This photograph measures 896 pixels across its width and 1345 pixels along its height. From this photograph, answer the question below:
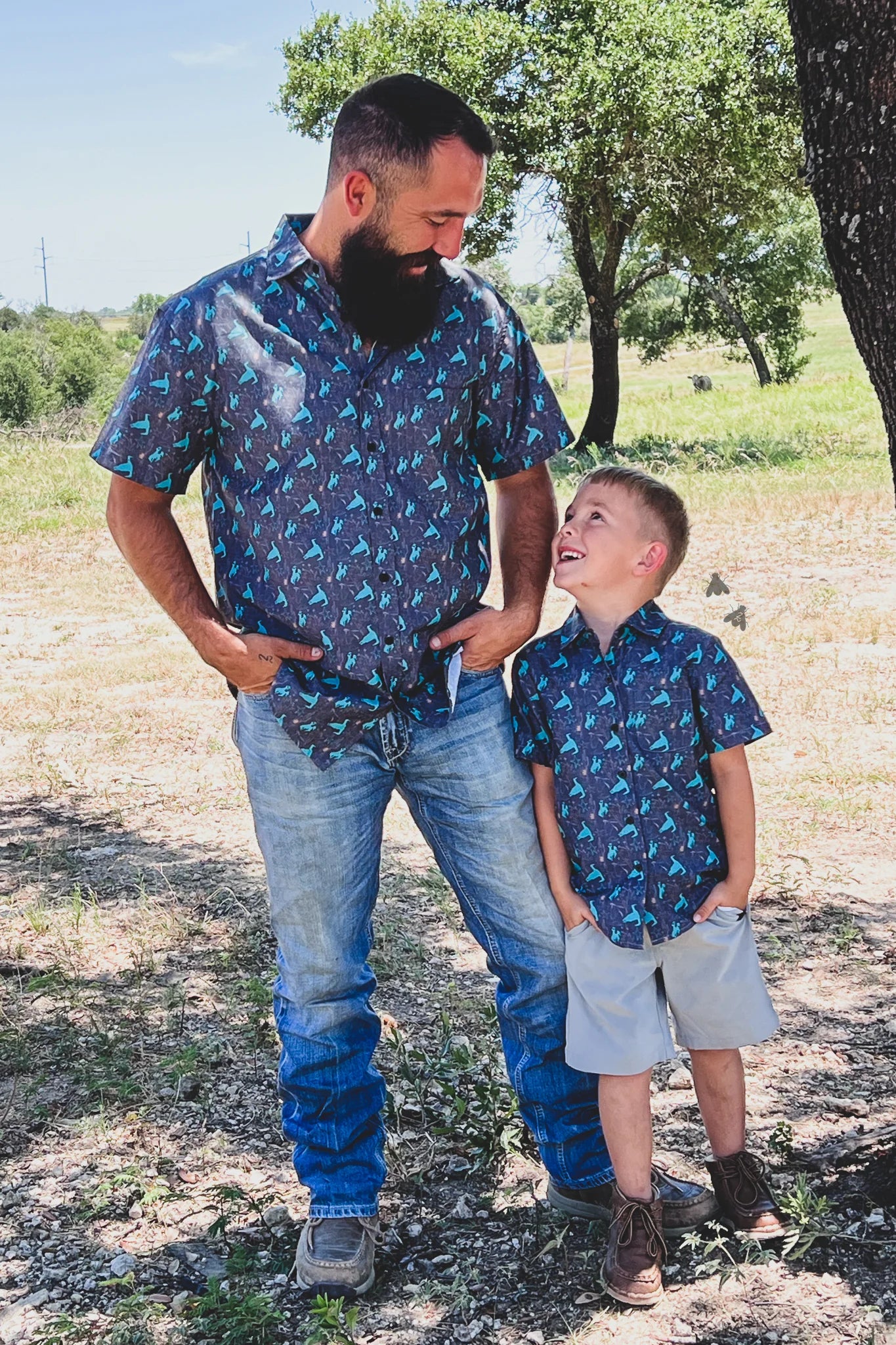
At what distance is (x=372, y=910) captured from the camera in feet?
8.82

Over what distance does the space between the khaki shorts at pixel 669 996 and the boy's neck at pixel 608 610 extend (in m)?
0.58

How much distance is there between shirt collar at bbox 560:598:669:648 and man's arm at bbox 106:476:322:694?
1.64ft

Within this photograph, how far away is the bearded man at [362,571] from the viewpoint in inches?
96.4

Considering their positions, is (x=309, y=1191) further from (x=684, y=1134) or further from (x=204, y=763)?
(x=204, y=763)

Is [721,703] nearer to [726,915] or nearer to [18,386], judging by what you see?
[726,915]

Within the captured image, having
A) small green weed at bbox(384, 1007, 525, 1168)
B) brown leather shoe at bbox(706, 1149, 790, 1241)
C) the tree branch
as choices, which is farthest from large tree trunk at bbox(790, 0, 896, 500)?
the tree branch

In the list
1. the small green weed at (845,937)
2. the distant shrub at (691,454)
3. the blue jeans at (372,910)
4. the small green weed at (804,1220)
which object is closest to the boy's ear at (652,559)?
the blue jeans at (372,910)

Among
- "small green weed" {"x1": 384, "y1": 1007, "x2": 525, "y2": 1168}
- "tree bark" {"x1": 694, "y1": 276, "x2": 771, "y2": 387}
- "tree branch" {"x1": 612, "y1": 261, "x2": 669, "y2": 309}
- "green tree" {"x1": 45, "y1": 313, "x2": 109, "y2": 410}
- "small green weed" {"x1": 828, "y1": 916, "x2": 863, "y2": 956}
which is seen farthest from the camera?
"green tree" {"x1": 45, "y1": 313, "x2": 109, "y2": 410}

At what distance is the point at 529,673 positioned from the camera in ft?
8.70

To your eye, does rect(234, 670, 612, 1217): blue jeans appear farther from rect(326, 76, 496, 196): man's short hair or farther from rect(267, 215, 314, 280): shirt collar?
rect(326, 76, 496, 196): man's short hair

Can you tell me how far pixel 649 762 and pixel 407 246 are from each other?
1.07 meters

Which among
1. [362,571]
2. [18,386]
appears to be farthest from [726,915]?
[18,386]

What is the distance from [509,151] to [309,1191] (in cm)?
1736

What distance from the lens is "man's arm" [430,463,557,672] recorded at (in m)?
2.67
